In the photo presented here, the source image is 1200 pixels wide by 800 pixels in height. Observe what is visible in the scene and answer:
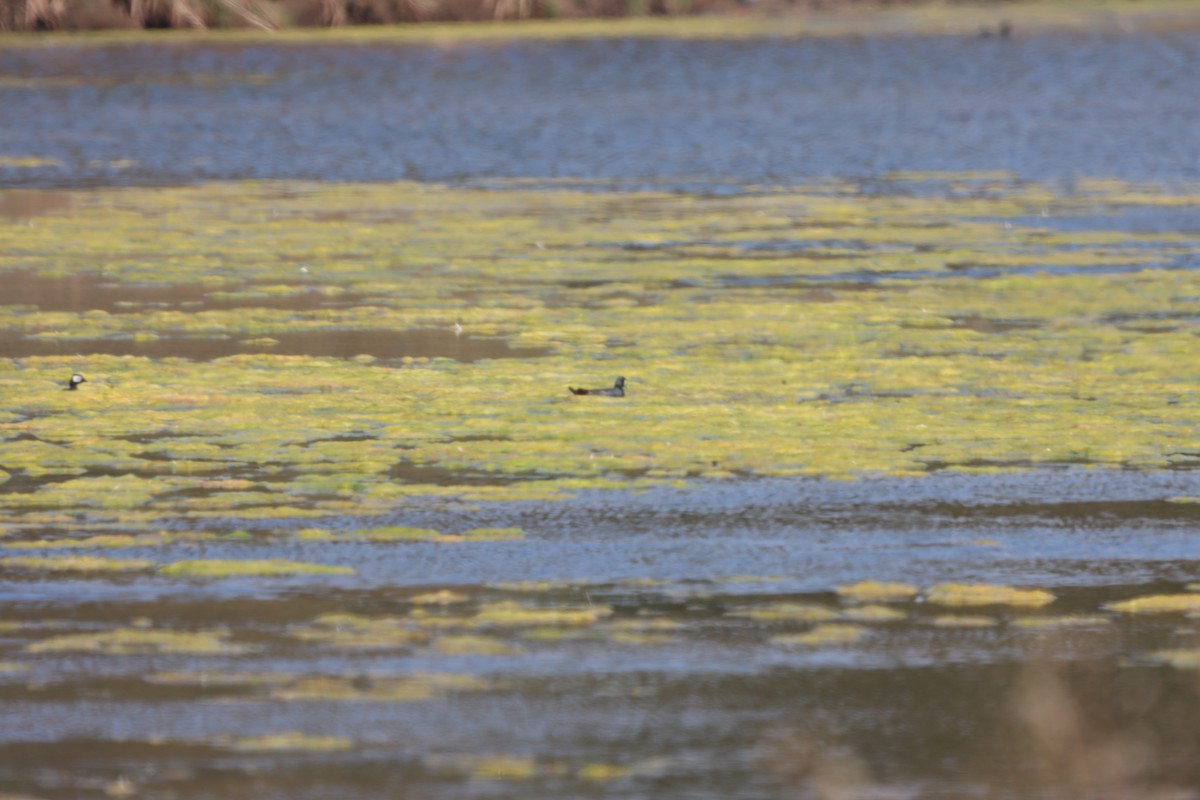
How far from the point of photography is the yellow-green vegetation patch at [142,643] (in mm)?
5562

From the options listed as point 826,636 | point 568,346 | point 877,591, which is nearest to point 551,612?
point 826,636

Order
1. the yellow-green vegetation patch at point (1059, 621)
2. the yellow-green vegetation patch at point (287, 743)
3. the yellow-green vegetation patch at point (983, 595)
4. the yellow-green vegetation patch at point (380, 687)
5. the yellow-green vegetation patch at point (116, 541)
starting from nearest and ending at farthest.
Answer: the yellow-green vegetation patch at point (287, 743)
the yellow-green vegetation patch at point (380, 687)
the yellow-green vegetation patch at point (1059, 621)
the yellow-green vegetation patch at point (983, 595)
the yellow-green vegetation patch at point (116, 541)

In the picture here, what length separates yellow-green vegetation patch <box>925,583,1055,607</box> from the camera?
597cm

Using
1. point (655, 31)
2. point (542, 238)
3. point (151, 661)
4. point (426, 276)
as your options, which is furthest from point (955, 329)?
point (655, 31)

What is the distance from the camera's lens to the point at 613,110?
26.3m

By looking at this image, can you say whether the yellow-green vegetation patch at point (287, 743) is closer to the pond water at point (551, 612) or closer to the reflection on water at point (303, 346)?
the pond water at point (551, 612)

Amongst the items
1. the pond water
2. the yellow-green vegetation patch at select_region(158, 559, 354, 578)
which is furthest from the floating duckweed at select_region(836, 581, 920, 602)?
the yellow-green vegetation patch at select_region(158, 559, 354, 578)

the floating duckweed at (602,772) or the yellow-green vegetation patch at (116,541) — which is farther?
the yellow-green vegetation patch at (116,541)

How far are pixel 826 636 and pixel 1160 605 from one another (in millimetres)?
934

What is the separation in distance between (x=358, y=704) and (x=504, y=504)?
209 cm

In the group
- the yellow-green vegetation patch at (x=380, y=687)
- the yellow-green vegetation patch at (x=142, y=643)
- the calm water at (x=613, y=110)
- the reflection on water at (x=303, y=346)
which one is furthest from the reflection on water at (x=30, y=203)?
the yellow-green vegetation patch at (x=380, y=687)

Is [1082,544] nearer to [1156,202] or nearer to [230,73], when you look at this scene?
[1156,202]

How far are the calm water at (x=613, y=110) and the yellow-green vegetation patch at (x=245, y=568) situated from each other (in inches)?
485

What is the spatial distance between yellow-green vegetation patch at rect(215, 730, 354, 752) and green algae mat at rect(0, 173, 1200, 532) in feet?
6.24
